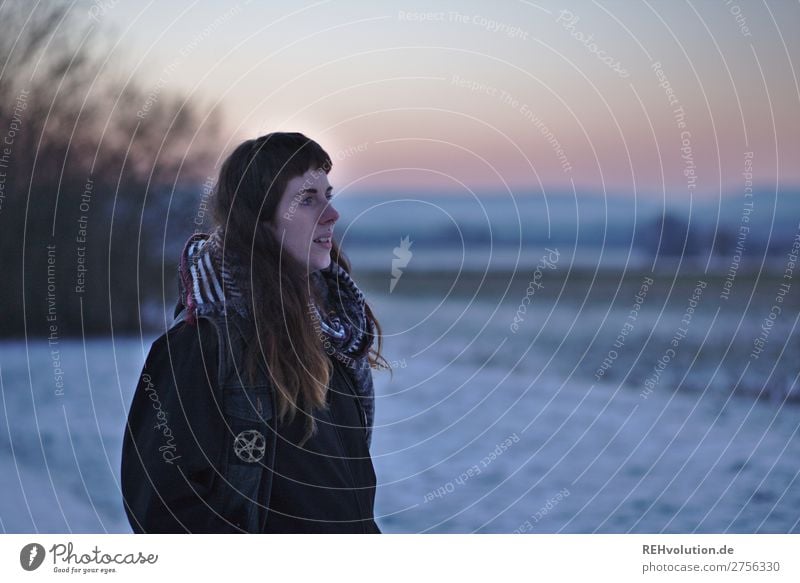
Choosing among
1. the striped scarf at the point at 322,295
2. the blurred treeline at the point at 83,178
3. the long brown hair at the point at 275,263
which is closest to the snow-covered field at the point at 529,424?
the blurred treeline at the point at 83,178

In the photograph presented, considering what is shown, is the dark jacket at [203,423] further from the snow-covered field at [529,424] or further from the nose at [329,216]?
the snow-covered field at [529,424]

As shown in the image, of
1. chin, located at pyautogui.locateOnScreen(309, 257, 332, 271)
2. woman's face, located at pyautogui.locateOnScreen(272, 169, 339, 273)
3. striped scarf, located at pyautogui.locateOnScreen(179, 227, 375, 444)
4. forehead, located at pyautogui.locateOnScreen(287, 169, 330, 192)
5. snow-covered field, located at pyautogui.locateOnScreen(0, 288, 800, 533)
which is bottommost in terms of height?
snow-covered field, located at pyautogui.locateOnScreen(0, 288, 800, 533)

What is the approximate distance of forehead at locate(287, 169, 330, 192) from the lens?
201cm

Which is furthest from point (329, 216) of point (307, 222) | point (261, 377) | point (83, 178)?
point (83, 178)

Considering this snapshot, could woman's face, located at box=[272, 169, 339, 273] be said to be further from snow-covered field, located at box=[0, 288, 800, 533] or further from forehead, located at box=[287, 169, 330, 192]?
snow-covered field, located at box=[0, 288, 800, 533]

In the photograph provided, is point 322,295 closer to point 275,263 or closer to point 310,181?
point 275,263

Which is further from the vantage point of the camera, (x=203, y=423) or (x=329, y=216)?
(x=329, y=216)

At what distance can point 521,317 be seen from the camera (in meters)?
3.54

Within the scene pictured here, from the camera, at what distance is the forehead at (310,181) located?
2012 millimetres

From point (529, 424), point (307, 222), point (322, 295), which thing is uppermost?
point (307, 222)

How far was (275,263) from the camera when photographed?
6.70 ft

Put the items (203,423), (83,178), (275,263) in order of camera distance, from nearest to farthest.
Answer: (203,423) < (275,263) < (83,178)

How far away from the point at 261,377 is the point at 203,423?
0.14 metres

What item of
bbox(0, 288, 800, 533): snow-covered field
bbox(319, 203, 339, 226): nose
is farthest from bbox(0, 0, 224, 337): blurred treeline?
bbox(319, 203, 339, 226): nose
